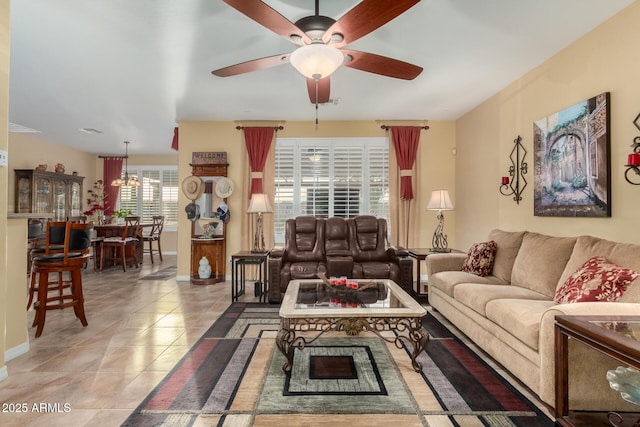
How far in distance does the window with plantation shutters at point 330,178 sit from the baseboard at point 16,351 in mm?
3503

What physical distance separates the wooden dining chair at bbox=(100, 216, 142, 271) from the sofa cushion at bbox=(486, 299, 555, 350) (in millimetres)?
6581

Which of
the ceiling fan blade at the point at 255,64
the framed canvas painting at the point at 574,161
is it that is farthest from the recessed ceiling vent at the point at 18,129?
the framed canvas painting at the point at 574,161

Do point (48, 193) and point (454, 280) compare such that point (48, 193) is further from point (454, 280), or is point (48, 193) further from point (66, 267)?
point (454, 280)

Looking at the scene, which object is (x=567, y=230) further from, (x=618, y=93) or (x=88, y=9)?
(x=88, y=9)

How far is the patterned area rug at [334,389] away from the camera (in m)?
1.83

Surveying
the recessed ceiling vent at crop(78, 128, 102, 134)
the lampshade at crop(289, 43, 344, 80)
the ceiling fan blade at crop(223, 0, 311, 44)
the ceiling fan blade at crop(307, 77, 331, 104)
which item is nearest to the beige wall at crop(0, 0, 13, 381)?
the ceiling fan blade at crop(223, 0, 311, 44)

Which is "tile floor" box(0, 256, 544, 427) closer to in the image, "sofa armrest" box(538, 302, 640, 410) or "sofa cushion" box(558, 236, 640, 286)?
"sofa armrest" box(538, 302, 640, 410)

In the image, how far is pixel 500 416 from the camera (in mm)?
1854

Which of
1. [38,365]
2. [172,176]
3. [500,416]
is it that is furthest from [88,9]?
[172,176]

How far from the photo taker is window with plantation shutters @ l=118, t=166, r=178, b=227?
8922 mm

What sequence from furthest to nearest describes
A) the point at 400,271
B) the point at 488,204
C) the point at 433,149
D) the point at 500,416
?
the point at 433,149 < the point at 488,204 < the point at 400,271 < the point at 500,416

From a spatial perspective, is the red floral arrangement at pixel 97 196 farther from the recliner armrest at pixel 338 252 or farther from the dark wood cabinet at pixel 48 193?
the recliner armrest at pixel 338 252

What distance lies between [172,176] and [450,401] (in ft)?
29.0

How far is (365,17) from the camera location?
1.87 m
